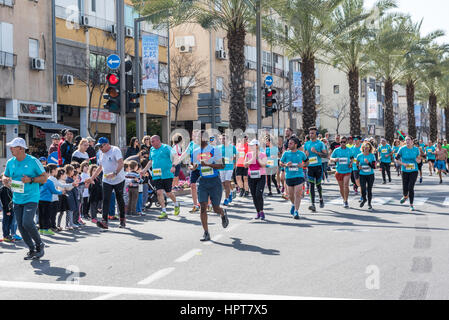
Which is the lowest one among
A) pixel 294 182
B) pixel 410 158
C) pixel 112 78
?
pixel 294 182

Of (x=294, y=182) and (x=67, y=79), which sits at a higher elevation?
(x=67, y=79)

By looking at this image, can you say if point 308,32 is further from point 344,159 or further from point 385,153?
point 344,159

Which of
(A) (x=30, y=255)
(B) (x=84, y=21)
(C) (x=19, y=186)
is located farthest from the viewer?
(B) (x=84, y=21)

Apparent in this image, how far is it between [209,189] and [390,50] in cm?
3211

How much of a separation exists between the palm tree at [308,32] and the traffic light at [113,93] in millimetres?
13373

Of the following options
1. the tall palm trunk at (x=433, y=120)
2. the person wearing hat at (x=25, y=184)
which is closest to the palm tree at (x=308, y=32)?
the person wearing hat at (x=25, y=184)

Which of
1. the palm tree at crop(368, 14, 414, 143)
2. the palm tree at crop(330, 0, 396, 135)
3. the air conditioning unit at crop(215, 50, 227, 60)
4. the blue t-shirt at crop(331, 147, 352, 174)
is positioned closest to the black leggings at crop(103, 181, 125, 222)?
the blue t-shirt at crop(331, 147, 352, 174)

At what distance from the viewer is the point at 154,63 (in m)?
31.0

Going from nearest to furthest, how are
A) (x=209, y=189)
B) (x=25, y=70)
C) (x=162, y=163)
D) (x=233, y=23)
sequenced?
(x=209, y=189) < (x=162, y=163) < (x=233, y=23) < (x=25, y=70)

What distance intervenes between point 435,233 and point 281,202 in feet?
22.2

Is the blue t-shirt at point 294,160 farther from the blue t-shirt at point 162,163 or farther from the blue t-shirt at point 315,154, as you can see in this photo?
the blue t-shirt at point 162,163

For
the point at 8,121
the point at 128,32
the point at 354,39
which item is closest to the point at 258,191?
the point at 8,121

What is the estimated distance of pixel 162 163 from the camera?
45.3 feet

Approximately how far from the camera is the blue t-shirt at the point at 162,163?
13828 millimetres
